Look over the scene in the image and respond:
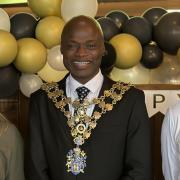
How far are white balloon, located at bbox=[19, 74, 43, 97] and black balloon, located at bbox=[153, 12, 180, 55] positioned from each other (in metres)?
0.84

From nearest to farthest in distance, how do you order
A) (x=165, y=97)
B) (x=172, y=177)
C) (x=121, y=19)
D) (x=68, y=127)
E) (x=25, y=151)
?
(x=68, y=127) < (x=25, y=151) < (x=172, y=177) < (x=165, y=97) < (x=121, y=19)

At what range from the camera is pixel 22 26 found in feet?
8.04

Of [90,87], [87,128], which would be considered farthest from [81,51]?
[87,128]

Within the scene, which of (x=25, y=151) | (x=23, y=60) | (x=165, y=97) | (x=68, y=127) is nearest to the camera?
(x=68, y=127)

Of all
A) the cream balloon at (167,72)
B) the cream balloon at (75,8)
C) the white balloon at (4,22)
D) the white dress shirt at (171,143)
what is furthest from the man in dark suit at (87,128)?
the cream balloon at (167,72)

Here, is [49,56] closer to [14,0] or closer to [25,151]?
[25,151]

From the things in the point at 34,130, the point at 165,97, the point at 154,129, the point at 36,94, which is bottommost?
the point at 154,129

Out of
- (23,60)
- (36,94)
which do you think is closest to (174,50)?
(23,60)

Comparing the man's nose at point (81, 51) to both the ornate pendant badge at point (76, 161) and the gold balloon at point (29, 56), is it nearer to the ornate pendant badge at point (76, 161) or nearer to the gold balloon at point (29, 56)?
the ornate pendant badge at point (76, 161)

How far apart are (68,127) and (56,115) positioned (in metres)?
0.07

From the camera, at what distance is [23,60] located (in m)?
2.33

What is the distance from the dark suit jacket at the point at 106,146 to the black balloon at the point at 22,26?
1.03 metres

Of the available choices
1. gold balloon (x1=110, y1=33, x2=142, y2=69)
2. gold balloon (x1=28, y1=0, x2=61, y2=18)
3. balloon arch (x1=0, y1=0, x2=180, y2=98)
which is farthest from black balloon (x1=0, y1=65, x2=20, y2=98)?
gold balloon (x1=110, y1=33, x2=142, y2=69)

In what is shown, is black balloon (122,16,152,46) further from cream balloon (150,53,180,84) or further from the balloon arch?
cream balloon (150,53,180,84)
